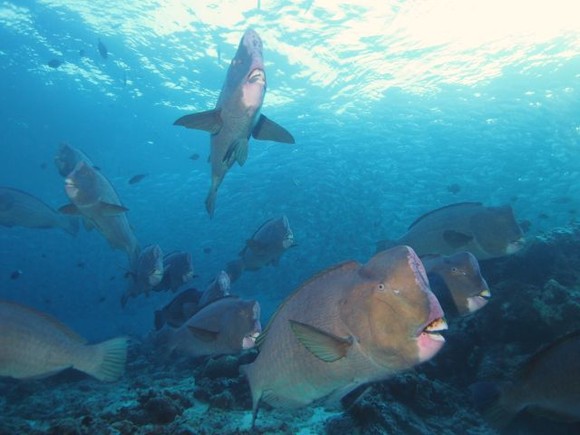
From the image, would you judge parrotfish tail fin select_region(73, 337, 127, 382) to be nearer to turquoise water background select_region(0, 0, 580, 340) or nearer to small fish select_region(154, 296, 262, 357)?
small fish select_region(154, 296, 262, 357)

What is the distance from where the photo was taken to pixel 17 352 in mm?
3416

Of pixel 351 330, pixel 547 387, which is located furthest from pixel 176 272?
pixel 547 387

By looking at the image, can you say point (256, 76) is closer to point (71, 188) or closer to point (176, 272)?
point (71, 188)

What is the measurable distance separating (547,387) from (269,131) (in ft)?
13.5

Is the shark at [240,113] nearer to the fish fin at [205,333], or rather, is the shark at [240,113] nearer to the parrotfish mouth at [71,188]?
the fish fin at [205,333]

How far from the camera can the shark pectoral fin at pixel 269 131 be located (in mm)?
5078

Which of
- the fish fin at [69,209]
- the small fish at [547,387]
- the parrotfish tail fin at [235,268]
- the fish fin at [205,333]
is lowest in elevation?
the parrotfish tail fin at [235,268]

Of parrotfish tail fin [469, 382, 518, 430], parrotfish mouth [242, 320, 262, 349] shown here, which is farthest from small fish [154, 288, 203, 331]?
parrotfish tail fin [469, 382, 518, 430]

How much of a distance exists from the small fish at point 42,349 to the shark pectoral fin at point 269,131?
3.16m

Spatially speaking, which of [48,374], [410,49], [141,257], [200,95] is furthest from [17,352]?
[200,95]

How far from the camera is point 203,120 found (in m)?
4.43

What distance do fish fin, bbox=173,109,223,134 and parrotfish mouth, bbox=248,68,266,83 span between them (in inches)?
30.0

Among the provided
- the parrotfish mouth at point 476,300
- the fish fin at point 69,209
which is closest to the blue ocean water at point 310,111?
the fish fin at point 69,209

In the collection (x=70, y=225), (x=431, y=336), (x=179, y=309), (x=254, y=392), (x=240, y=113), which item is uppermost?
(x=240, y=113)
